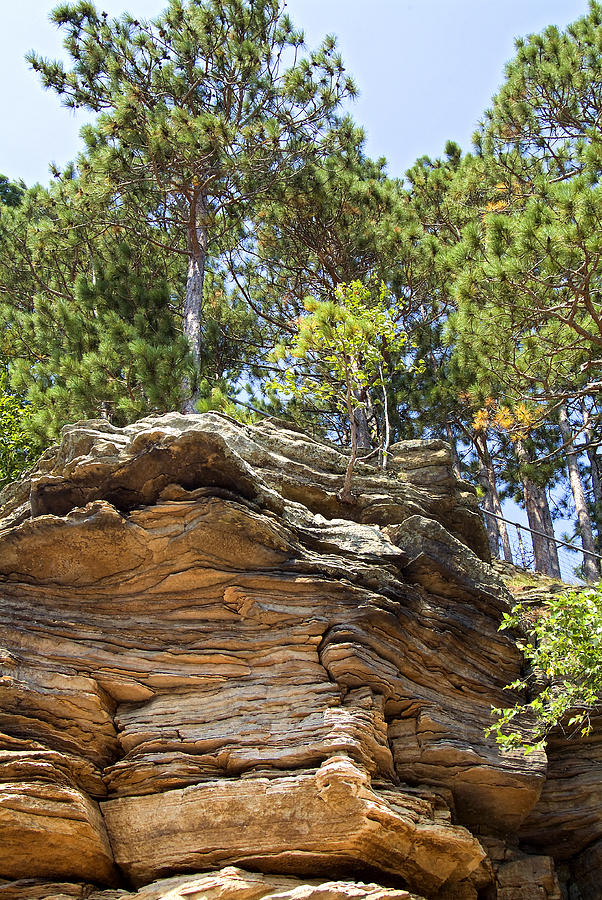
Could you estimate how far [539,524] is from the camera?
19297mm

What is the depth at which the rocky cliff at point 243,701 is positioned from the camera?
7.73 meters

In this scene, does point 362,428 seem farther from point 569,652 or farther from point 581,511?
point 569,652

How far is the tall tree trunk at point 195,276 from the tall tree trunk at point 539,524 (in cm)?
791

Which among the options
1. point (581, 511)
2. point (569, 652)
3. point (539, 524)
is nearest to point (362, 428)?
point (539, 524)

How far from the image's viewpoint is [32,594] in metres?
9.19

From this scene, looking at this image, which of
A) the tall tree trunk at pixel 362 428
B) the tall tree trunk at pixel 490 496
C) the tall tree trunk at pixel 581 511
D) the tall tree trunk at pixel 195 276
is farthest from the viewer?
the tall tree trunk at pixel 490 496

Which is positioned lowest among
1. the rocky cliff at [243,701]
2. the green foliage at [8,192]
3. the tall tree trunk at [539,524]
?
the rocky cliff at [243,701]

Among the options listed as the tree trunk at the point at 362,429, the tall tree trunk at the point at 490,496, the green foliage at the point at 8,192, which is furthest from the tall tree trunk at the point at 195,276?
the green foliage at the point at 8,192

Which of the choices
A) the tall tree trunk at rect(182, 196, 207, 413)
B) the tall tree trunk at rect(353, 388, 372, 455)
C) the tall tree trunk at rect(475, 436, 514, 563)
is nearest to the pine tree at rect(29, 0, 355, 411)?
the tall tree trunk at rect(182, 196, 207, 413)

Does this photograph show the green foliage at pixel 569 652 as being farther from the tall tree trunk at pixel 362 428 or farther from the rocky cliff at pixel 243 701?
the tall tree trunk at pixel 362 428

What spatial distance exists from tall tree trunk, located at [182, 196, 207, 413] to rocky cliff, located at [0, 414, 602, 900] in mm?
3936

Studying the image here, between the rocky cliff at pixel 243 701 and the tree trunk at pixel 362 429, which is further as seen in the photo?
the tree trunk at pixel 362 429

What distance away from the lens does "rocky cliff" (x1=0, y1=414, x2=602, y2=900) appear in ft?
25.3

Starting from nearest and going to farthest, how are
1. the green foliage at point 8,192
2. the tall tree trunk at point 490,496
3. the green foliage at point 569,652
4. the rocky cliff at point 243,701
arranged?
the rocky cliff at point 243,701 < the green foliage at point 569,652 < the tall tree trunk at point 490,496 < the green foliage at point 8,192
